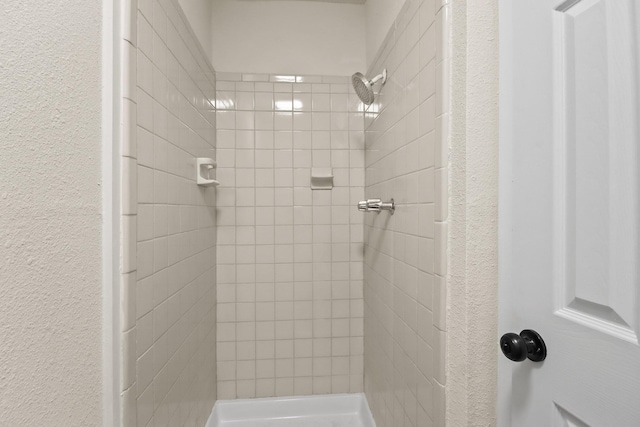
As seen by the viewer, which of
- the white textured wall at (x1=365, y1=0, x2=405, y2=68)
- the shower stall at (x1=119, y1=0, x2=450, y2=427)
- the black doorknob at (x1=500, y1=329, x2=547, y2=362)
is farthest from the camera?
the white textured wall at (x1=365, y1=0, x2=405, y2=68)

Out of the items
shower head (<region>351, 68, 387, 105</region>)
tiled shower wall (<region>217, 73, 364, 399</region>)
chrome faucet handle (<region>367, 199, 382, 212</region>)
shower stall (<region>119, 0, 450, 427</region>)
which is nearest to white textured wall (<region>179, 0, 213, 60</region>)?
shower stall (<region>119, 0, 450, 427</region>)

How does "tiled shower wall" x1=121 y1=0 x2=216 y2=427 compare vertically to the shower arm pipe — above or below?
below

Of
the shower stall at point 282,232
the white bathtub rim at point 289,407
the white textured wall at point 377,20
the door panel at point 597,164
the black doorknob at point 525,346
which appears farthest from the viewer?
the white bathtub rim at point 289,407

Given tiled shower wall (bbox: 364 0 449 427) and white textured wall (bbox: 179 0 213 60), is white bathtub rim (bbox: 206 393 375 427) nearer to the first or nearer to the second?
tiled shower wall (bbox: 364 0 449 427)

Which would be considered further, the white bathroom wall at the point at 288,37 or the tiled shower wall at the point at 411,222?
the white bathroom wall at the point at 288,37

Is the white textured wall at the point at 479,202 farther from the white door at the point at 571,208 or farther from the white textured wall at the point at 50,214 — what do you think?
the white textured wall at the point at 50,214

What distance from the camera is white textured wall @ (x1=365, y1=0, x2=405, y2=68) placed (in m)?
1.40

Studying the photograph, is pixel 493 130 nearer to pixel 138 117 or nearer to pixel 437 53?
pixel 437 53

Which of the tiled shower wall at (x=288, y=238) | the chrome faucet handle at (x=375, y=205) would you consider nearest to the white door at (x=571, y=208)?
the chrome faucet handle at (x=375, y=205)

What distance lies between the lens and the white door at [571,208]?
0.53m

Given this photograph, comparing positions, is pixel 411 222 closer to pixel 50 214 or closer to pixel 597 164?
pixel 597 164

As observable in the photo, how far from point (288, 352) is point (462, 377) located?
1.32 meters

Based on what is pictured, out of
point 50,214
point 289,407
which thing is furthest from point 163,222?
point 289,407

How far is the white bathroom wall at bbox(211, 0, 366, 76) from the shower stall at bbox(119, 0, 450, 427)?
0.08 m
